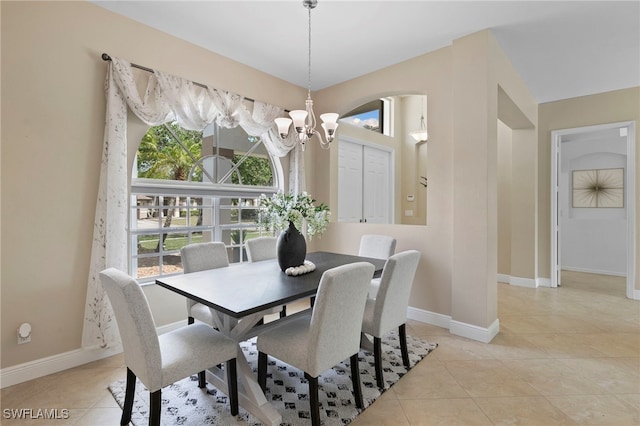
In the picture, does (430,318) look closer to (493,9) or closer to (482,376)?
(482,376)

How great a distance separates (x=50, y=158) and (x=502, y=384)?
370cm

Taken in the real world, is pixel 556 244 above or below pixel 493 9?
below

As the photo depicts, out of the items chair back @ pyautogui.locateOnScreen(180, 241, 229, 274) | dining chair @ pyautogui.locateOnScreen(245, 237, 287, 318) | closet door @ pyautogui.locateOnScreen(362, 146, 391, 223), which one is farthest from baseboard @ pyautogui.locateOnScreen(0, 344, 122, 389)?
closet door @ pyautogui.locateOnScreen(362, 146, 391, 223)

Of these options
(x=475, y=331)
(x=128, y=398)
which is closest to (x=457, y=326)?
(x=475, y=331)

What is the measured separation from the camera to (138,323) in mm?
1459

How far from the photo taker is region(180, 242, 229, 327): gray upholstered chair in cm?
237

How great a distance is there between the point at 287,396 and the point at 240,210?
2251mm

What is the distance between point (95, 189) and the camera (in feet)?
8.23

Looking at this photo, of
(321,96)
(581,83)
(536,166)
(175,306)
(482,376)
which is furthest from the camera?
(536,166)

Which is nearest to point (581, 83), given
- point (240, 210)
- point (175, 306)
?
point (240, 210)

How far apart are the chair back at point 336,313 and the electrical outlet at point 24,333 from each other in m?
2.13

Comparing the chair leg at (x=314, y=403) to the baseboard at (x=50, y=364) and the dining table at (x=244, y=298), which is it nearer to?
the dining table at (x=244, y=298)

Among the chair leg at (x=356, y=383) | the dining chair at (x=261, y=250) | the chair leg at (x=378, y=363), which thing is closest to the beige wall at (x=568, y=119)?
the chair leg at (x=378, y=363)

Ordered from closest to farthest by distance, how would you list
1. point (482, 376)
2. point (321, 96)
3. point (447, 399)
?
point (447, 399) → point (482, 376) → point (321, 96)
